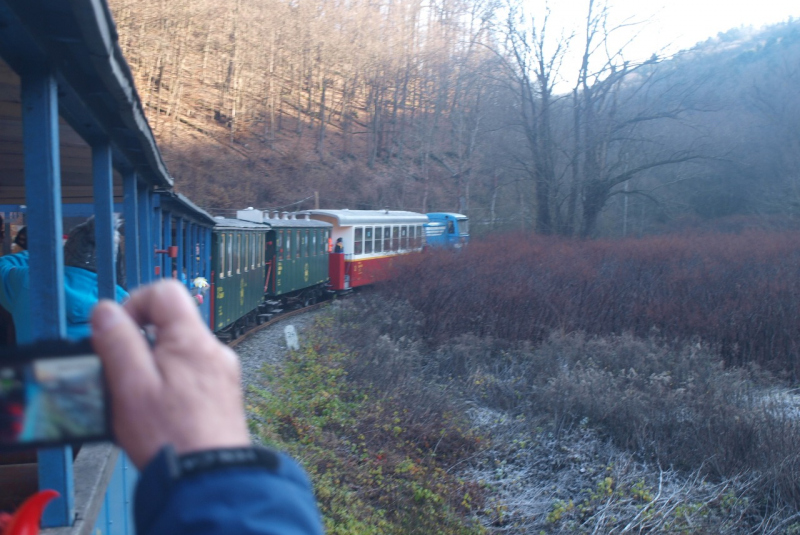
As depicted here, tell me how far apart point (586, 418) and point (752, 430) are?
1.85m

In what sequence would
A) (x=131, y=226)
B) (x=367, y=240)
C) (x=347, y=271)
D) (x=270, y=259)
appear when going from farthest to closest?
1. (x=367, y=240)
2. (x=347, y=271)
3. (x=270, y=259)
4. (x=131, y=226)

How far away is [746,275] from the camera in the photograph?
51.1 ft

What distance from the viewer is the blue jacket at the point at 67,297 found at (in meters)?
3.27

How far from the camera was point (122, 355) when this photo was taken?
964 mm

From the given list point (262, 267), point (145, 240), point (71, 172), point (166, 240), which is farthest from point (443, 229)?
point (71, 172)

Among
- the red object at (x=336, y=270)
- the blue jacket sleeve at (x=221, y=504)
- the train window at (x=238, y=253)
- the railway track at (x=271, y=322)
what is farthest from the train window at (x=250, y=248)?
the blue jacket sleeve at (x=221, y=504)

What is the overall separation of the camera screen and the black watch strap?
0.77 ft

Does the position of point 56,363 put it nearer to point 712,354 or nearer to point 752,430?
point 752,430

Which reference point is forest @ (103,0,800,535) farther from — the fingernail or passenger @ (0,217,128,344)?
the fingernail

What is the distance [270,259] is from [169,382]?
53.4 ft

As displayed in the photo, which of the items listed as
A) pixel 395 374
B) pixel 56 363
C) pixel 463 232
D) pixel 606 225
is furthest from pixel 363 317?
pixel 606 225

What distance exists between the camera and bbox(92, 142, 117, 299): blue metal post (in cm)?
346

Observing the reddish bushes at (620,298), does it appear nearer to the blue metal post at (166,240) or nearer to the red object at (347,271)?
the red object at (347,271)

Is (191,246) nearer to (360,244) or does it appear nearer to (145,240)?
(145,240)
